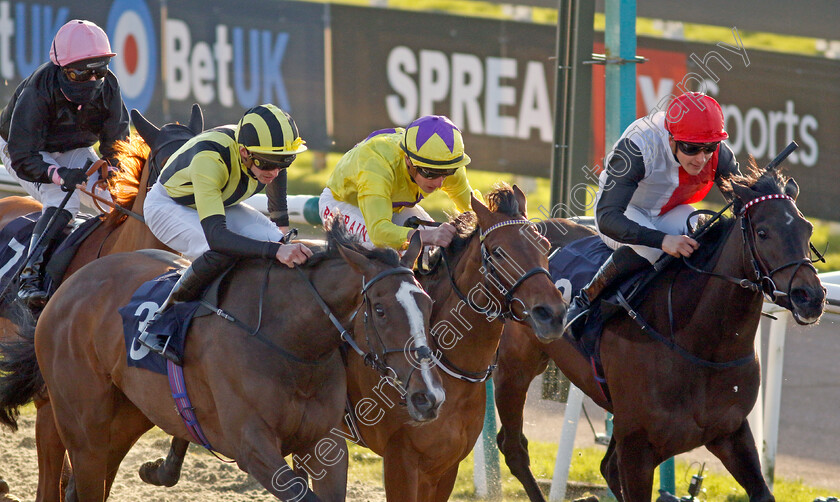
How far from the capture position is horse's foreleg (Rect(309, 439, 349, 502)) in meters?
3.77

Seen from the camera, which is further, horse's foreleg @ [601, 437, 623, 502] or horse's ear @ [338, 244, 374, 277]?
horse's foreleg @ [601, 437, 623, 502]

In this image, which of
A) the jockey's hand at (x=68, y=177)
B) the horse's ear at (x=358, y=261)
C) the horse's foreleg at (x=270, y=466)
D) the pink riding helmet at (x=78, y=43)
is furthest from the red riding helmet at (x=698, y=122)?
the jockey's hand at (x=68, y=177)

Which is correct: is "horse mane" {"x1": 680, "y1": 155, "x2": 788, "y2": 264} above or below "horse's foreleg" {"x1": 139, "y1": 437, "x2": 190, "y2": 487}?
above

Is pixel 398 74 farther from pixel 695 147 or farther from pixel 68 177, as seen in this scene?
pixel 695 147

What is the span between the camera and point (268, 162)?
4.07 metres

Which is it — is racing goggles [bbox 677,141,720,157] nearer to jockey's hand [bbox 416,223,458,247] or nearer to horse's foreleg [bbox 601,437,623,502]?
jockey's hand [bbox 416,223,458,247]

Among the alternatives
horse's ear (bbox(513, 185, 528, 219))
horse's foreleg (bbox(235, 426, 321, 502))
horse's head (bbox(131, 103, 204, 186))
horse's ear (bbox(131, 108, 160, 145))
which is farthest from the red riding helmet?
horse's ear (bbox(131, 108, 160, 145))

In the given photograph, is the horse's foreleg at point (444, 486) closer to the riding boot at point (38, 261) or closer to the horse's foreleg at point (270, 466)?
the horse's foreleg at point (270, 466)

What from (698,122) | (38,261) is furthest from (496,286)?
(38,261)

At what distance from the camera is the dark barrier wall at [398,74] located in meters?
10.3

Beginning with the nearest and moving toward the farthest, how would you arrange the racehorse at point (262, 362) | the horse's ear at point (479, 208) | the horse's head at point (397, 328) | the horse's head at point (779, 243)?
the horse's head at point (397, 328), the racehorse at point (262, 362), the horse's head at point (779, 243), the horse's ear at point (479, 208)

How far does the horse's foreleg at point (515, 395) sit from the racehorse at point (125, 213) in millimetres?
1905

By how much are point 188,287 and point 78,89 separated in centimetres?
212

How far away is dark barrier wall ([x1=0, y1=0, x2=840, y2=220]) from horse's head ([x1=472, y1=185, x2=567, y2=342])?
6272 millimetres
